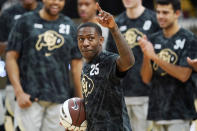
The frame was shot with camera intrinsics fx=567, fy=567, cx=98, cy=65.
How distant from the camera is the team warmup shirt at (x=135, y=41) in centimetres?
779

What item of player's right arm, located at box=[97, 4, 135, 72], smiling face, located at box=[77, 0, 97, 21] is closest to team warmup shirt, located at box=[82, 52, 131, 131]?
player's right arm, located at box=[97, 4, 135, 72]

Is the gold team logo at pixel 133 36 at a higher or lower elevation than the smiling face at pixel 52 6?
lower

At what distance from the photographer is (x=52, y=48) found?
733 cm

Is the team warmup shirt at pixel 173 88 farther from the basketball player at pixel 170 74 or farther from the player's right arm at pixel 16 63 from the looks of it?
the player's right arm at pixel 16 63

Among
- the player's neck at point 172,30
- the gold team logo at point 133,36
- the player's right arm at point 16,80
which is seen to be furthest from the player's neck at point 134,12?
the player's right arm at point 16,80

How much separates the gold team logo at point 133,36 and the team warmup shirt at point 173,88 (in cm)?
61

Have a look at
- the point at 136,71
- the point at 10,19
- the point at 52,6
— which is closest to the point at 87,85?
the point at 52,6

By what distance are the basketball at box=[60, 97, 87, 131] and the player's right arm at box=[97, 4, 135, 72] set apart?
79 cm

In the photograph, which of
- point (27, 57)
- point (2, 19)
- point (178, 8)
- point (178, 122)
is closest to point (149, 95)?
point (178, 122)

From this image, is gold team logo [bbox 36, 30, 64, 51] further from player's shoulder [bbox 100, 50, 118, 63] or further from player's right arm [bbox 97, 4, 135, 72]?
player's right arm [bbox 97, 4, 135, 72]

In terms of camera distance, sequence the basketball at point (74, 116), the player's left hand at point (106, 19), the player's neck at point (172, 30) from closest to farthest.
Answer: the player's left hand at point (106, 19) < the basketball at point (74, 116) < the player's neck at point (172, 30)

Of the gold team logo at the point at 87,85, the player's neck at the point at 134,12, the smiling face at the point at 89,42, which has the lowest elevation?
the gold team logo at the point at 87,85

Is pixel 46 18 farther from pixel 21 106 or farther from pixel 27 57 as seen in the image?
pixel 21 106

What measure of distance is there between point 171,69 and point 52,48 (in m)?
1.56
